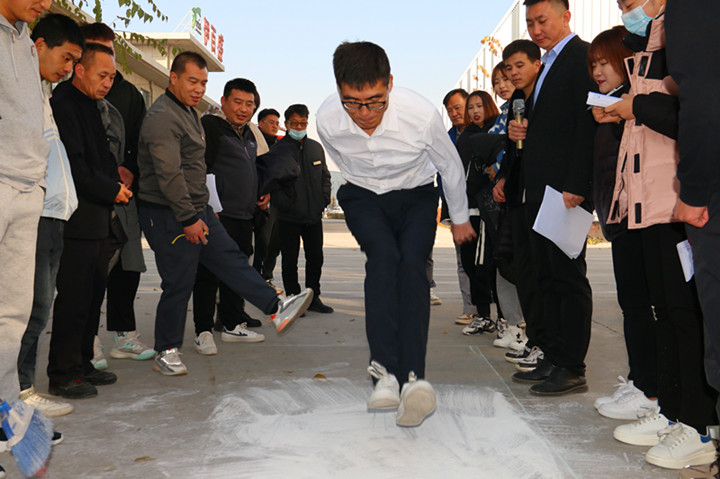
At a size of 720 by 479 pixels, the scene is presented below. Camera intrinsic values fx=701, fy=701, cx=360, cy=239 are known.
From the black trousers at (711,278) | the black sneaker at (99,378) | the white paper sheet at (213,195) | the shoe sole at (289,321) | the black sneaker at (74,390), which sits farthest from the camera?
the white paper sheet at (213,195)

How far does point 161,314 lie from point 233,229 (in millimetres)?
1346

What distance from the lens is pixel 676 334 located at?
3.12 m

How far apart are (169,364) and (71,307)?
809 mm

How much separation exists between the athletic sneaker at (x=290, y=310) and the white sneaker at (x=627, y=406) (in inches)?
75.2

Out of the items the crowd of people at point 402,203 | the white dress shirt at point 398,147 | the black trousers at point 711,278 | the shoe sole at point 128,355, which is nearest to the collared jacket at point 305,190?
the crowd of people at point 402,203

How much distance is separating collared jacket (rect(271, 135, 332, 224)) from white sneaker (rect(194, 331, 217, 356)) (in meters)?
2.14

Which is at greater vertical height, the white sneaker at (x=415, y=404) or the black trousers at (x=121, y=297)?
the black trousers at (x=121, y=297)

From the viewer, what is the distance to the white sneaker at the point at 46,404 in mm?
3695

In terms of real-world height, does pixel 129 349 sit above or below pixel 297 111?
below

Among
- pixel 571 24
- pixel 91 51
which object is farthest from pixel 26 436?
Answer: pixel 571 24

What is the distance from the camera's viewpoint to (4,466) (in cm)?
304

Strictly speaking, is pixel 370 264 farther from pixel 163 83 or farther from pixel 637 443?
pixel 163 83

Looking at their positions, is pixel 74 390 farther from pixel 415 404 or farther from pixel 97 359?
pixel 415 404

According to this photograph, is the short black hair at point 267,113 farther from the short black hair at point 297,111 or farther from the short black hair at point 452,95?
the short black hair at point 452,95
